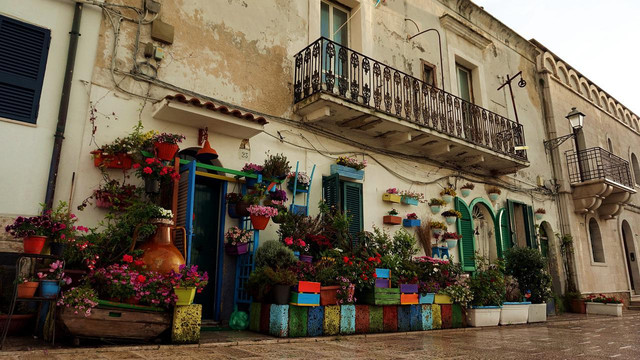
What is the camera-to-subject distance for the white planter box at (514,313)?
8211 millimetres

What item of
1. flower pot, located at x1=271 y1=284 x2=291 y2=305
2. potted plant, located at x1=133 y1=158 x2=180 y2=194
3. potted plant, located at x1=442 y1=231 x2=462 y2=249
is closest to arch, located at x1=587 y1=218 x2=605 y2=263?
potted plant, located at x1=442 y1=231 x2=462 y2=249

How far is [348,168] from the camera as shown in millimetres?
8133

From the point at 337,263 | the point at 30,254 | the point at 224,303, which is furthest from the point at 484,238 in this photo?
the point at 30,254

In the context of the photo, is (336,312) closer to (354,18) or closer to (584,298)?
(354,18)

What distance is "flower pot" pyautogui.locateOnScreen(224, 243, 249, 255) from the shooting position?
20.9ft

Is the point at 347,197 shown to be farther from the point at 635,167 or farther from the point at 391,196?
the point at 635,167

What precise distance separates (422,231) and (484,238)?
2.89m

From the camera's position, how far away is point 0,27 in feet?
17.5

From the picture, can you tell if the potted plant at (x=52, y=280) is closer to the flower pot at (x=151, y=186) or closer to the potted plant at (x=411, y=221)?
the flower pot at (x=151, y=186)

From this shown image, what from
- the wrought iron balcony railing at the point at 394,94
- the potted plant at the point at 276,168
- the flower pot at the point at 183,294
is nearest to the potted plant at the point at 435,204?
the wrought iron balcony railing at the point at 394,94

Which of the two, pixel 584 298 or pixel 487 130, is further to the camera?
pixel 584 298

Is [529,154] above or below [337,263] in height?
above

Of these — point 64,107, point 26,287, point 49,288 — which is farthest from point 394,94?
point 26,287

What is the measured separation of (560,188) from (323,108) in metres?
9.83
